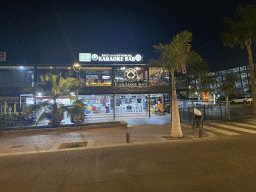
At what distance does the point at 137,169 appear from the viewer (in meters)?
5.77

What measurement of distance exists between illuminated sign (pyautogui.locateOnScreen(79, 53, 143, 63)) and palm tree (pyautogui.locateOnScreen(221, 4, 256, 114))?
9.40 metres

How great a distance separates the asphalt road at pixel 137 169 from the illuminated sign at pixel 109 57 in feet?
48.0

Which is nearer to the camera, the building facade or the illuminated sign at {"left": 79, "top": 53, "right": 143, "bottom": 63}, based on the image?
the illuminated sign at {"left": 79, "top": 53, "right": 143, "bottom": 63}

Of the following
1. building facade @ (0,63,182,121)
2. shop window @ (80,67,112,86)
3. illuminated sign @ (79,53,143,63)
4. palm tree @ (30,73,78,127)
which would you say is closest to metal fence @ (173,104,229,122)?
building facade @ (0,63,182,121)

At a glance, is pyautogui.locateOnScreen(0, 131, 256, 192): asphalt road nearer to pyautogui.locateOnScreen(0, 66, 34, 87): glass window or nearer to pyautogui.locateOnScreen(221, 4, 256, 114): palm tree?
pyautogui.locateOnScreen(221, 4, 256, 114): palm tree

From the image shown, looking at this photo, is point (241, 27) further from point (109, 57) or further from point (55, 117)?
point (55, 117)

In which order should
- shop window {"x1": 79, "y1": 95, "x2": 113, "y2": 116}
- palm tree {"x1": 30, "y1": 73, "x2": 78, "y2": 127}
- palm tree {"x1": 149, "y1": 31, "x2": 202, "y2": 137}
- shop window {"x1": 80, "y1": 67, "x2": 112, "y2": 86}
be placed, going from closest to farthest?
palm tree {"x1": 149, "y1": 31, "x2": 202, "y2": 137}, palm tree {"x1": 30, "y1": 73, "x2": 78, "y2": 127}, shop window {"x1": 80, "y1": 67, "x2": 112, "y2": 86}, shop window {"x1": 79, "y1": 95, "x2": 113, "y2": 116}

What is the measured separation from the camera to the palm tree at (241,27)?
64.1ft

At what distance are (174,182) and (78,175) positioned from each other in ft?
8.44

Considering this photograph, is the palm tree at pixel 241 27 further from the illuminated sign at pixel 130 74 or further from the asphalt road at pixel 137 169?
the asphalt road at pixel 137 169

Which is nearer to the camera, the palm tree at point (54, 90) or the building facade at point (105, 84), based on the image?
the palm tree at point (54, 90)

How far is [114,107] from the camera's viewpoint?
22.7 meters

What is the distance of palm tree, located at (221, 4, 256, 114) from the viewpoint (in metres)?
19.5

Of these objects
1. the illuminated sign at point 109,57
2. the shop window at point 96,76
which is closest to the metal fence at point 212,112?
the illuminated sign at point 109,57
